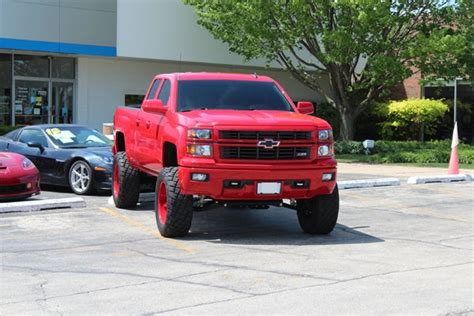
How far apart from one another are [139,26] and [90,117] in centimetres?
426

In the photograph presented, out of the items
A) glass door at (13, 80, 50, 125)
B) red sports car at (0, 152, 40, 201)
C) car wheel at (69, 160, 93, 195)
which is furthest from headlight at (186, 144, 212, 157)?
glass door at (13, 80, 50, 125)

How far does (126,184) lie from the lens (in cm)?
1027

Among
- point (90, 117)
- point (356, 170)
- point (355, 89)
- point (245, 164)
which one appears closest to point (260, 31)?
point (355, 89)

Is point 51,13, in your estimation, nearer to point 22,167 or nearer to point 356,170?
point 356,170

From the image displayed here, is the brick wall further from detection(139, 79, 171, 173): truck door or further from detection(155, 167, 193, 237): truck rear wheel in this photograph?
detection(155, 167, 193, 237): truck rear wheel

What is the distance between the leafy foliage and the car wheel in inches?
721

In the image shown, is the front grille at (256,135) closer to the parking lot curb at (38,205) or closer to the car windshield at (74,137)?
the parking lot curb at (38,205)

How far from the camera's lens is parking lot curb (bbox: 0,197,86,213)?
9.94 m

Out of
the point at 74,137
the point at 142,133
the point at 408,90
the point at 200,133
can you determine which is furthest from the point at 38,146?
the point at 408,90

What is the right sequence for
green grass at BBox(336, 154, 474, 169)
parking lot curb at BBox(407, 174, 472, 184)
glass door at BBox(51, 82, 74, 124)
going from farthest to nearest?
glass door at BBox(51, 82, 74, 124), green grass at BBox(336, 154, 474, 169), parking lot curb at BBox(407, 174, 472, 184)

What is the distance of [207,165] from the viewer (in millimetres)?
7531

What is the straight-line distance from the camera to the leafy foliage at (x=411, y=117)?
88.1ft

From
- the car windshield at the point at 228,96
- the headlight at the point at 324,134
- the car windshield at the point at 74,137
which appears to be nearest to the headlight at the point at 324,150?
the headlight at the point at 324,134

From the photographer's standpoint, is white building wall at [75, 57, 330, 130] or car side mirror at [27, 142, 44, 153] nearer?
car side mirror at [27, 142, 44, 153]
